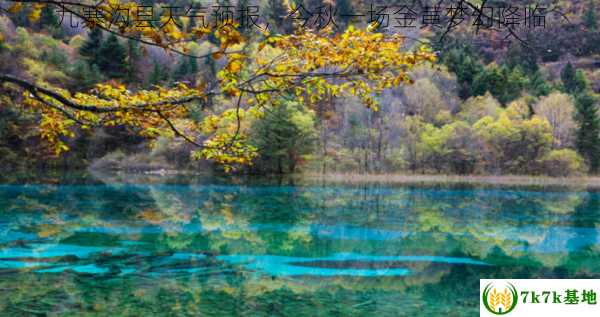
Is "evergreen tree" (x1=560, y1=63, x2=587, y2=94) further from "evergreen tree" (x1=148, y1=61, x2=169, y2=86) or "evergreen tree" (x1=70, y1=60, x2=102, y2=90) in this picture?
"evergreen tree" (x1=70, y1=60, x2=102, y2=90)

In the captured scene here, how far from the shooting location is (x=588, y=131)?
46.7 m

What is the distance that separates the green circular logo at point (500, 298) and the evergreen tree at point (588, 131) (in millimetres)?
44096

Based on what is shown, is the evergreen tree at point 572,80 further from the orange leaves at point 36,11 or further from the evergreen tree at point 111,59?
the orange leaves at point 36,11

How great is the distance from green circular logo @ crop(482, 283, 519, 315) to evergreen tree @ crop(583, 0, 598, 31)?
259 feet

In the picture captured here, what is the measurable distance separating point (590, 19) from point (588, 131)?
1411 inches

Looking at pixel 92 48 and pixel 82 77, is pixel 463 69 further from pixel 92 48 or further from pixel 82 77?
pixel 82 77

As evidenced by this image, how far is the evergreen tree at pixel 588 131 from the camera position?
4584 cm

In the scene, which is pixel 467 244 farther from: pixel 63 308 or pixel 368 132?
pixel 368 132

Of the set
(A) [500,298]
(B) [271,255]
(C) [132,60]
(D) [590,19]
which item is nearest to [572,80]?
(D) [590,19]

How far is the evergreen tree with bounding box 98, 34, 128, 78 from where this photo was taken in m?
50.3

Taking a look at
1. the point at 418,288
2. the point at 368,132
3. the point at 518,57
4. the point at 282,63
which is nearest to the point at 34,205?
the point at 418,288

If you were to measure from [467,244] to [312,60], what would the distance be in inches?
353

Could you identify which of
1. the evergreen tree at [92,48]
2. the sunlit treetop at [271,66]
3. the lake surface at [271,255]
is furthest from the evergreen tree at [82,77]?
the sunlit treetop at [271,66]

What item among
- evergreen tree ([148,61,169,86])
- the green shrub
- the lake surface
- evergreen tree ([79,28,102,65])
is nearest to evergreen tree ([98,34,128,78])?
evergreen tree ([79,28,102,65])
